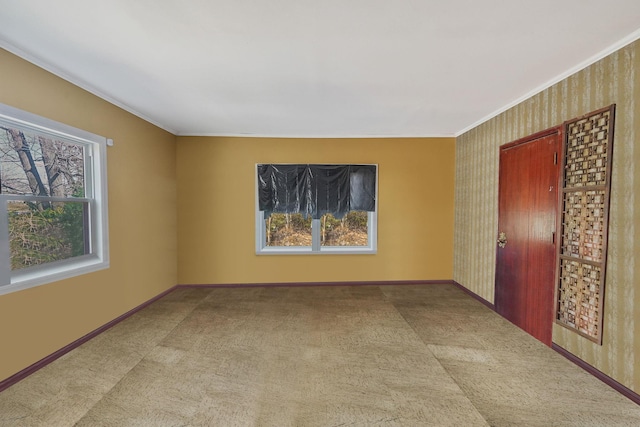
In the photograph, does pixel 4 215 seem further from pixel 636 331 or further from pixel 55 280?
pixel 636 331

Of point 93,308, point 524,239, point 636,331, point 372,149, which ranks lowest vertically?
point 93,308

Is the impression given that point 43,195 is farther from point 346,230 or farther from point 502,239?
point 502,239

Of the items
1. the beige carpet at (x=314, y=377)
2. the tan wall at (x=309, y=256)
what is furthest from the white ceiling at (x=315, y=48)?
the beige carpet at (x=314, y=377)

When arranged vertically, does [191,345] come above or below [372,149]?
below

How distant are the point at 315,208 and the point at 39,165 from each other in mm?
3203

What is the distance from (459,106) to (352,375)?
10.2 ft

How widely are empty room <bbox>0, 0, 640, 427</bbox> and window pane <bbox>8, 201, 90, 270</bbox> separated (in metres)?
Answer: 0.02

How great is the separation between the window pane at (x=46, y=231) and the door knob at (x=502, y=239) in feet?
15.5

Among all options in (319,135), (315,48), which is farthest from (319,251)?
(315,48)

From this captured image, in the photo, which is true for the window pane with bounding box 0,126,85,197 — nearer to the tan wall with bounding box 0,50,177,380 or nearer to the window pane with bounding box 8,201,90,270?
the window pane with bounding box 8,201,90,270

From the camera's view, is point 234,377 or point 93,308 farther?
point 93,308

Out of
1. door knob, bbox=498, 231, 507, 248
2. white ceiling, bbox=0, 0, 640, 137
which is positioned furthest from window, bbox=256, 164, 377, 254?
door knob, bbox=498, 231, 507, 248

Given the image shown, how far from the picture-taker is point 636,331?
1867 mm

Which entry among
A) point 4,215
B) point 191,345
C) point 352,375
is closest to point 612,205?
point 352,375
